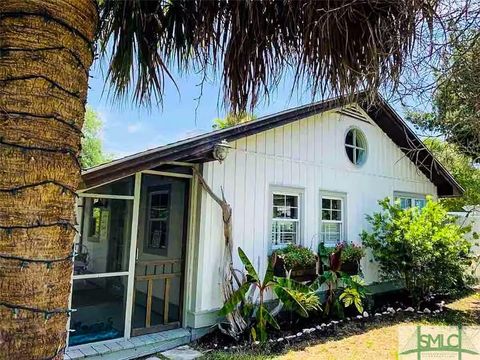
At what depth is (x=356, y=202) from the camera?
388 inches

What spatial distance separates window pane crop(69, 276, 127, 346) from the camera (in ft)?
18.9

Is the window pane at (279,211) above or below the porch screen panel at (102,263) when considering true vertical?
above

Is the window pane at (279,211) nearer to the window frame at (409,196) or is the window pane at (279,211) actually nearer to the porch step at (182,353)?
the porch step at (182,353)

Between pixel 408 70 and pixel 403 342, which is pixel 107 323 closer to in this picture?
pixel 403 342

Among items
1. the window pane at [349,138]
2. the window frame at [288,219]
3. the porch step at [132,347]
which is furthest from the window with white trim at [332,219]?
the porch step at [132,347]

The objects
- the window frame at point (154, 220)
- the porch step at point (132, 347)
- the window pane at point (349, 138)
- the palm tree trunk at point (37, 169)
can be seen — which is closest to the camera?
the palm tree trunk at point (37, 169)

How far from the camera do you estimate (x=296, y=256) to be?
768 centimetres

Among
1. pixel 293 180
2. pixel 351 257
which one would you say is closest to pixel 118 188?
pixel 293 180

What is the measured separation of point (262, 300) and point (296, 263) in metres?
1.43

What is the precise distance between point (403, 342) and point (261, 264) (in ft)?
9.72

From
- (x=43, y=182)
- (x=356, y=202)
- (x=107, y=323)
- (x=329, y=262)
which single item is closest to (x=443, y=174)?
(x=356, y=202)

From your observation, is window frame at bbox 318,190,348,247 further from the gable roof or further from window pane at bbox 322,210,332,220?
the gable roof

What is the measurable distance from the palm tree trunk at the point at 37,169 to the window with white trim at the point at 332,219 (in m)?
7.78

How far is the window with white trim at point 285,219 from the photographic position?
8109 millimetres
